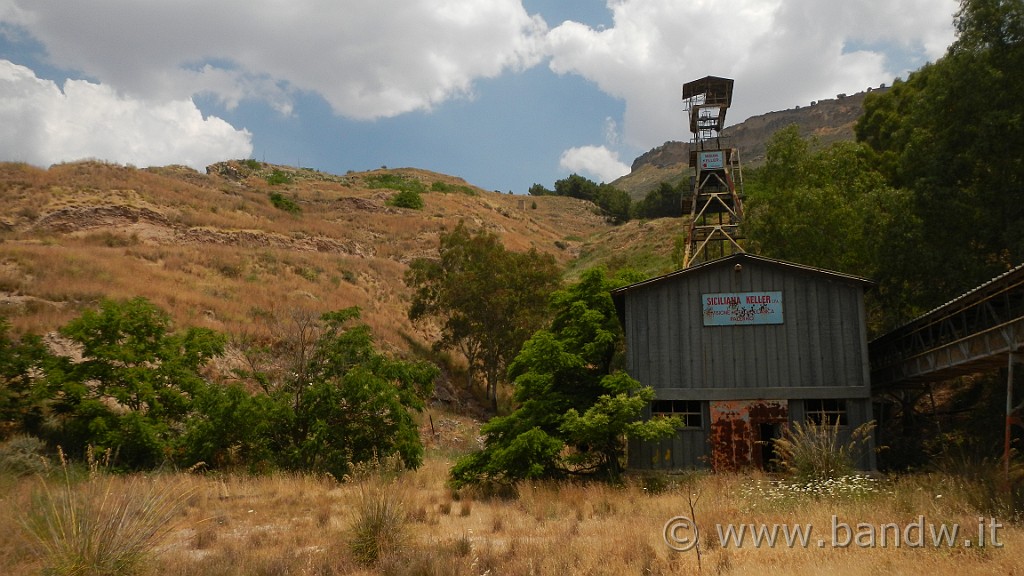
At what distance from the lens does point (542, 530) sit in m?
10.9

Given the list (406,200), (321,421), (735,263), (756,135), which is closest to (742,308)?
(735,263)

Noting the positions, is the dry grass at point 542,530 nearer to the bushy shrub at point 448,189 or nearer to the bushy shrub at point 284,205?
the bushy shrub at point 284,205

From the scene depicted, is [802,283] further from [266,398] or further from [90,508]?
[90,508]

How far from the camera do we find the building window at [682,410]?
16.9 metres

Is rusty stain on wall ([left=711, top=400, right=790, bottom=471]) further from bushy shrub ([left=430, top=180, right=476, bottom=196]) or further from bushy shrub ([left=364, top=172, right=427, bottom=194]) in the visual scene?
bushy shrub ([left=430, top=180, right=476, bottom=196])

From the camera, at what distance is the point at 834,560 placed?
801cm

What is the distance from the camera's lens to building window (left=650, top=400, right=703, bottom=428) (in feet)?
55.3

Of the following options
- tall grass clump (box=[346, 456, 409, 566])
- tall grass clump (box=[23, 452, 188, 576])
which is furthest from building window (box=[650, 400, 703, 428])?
tall grass clump (box=[23, 452, 188, 576])

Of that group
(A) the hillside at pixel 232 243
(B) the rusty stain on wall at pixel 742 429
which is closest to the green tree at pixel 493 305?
(A) the hillside at pixel 232 243

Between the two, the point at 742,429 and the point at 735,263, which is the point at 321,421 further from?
the point at 735,263

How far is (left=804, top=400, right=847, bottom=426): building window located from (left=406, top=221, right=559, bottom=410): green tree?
17.5 meters

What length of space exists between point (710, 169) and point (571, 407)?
18.2 m

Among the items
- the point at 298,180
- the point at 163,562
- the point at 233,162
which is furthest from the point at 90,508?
the point at 233,162

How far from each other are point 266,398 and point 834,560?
1372 centimetres
